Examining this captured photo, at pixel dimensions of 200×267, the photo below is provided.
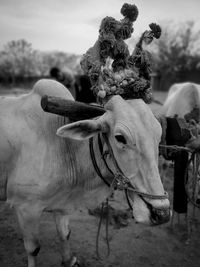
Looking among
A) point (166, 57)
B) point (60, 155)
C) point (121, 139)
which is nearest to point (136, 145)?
point (121, 139)

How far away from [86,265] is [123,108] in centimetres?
203

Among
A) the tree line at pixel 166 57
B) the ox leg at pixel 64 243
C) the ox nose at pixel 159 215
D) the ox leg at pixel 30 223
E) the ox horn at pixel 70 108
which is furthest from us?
the tree line at pixel 166 57

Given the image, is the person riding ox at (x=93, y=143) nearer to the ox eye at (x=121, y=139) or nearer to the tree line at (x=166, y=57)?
the ox eye at (x=121, y=139)

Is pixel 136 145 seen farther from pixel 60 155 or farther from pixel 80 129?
pixel 60 155

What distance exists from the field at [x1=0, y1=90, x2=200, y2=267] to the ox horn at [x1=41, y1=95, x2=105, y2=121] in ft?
6.03

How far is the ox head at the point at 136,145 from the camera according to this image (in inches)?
75.4

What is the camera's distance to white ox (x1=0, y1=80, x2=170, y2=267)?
198 cm

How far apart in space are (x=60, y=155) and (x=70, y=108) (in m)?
0.50

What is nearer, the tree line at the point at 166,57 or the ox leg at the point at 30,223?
the ox leg at the point at 30,223

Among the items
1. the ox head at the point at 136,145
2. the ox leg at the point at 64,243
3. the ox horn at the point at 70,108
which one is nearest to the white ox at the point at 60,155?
the ox head at the point at 136,145

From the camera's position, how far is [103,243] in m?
3.47

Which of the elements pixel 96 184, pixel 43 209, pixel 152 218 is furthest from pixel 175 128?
pixel 43 209

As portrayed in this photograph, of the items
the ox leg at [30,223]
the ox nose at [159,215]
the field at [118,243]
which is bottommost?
the field at [118,243]

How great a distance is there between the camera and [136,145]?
193cm
